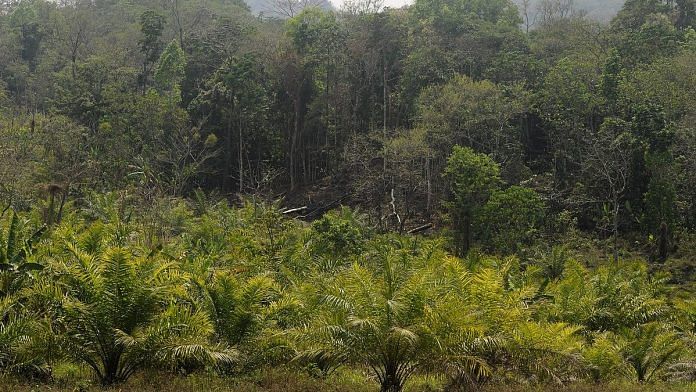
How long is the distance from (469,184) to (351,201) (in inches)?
412

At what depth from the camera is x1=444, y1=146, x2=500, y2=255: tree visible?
2619 cm

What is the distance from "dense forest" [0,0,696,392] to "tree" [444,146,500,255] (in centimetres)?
12

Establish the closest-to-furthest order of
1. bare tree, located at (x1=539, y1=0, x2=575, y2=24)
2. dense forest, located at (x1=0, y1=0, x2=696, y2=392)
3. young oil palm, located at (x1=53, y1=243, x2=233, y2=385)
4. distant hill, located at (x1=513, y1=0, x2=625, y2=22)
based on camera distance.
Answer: young oil palm, located at (x1=53, y1=243, x2=233, y2=385) < dense forest, located at (x1=0, y1=0, x2=696, y2=392) < bare tree, located at (x1=539, y1=0, x2=575, y2=24) < distant hill, located at (x1=513, y1=0, x2=625, y2=22)

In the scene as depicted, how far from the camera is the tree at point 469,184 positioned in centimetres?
2619

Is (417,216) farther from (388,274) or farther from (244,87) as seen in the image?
(388,274)

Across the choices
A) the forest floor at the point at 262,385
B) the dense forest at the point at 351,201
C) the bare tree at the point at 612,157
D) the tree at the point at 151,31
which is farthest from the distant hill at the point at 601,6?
the forest floor at the point at 262,385

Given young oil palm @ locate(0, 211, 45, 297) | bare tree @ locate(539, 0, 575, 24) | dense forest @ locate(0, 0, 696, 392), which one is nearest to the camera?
dense forest @ locate(0, 0, 696, 392)

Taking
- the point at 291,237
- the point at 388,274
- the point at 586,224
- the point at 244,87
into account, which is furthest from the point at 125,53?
the point at 388,274

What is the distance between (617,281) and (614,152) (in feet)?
42.8

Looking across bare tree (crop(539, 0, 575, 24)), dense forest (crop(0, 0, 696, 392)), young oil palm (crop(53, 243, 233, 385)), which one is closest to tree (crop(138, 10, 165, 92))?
dense forest (crop(0, 0, 696, 392))

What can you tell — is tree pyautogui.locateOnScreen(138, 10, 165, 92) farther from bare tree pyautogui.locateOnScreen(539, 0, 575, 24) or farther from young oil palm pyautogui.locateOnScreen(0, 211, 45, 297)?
young oil palm pyautogui.locateOnScreen(0, 211, 45, 297)

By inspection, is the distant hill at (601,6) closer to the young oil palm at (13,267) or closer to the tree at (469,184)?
the tree at (469,184)

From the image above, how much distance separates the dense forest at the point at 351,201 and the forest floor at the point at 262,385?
65 millimetres

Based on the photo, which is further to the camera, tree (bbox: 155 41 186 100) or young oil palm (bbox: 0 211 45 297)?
tree (bbox: 155 41 186 100)
